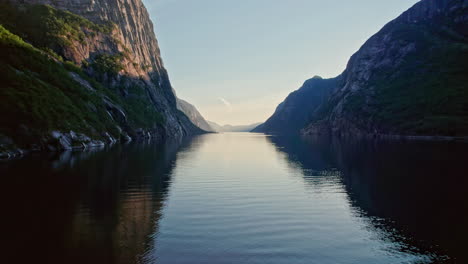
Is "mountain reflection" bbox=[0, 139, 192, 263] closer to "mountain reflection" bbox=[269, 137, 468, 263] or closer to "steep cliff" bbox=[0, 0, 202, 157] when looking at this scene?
"mountain reflection" bbox=[269, 137, 468, 263]

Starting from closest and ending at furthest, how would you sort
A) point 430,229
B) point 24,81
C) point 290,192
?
point 430,229 → point 290,192 → point 24,81

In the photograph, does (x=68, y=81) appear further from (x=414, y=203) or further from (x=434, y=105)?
(x=434, y=105)

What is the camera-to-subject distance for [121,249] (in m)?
15.7

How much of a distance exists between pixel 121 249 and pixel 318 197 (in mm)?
20512

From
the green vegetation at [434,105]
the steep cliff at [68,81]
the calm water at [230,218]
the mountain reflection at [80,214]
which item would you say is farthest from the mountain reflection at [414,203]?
the green vegetation at [434,105]

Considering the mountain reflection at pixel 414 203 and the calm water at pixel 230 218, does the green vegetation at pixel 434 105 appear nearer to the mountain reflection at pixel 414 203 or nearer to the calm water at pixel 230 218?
the mountain reflection at pixel 414 203

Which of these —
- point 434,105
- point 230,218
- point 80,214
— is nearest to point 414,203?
point 230,218

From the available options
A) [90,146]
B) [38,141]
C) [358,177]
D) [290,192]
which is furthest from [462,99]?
[38,141]

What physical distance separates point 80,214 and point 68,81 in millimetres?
Answer: 90181

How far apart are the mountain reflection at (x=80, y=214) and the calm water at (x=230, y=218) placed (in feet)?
0.23

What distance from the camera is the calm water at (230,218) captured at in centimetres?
1550

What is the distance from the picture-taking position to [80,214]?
2167 centimetres

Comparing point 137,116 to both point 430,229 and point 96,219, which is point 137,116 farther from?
point 430,229

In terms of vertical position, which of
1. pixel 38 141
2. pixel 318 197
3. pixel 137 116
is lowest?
pixel 318 197
